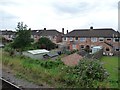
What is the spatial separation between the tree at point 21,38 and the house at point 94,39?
17.7 m

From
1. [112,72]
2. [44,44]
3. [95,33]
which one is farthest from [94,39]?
[112,72]

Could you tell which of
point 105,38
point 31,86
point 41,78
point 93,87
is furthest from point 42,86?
point 105,38

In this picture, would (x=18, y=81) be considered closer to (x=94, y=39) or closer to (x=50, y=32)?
(x=94, y=39)

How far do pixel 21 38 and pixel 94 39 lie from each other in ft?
67.9

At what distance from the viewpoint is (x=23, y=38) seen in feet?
113

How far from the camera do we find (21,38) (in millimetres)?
34344

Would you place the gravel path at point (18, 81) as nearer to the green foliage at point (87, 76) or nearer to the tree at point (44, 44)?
the green foliage at point (87, 76)

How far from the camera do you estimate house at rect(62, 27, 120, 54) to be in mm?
45403

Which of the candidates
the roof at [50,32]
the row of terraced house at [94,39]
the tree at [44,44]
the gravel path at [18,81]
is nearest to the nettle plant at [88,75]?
the gravel path at [18,81]

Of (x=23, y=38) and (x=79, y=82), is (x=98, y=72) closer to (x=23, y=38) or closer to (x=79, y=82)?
(x=79, y=82)

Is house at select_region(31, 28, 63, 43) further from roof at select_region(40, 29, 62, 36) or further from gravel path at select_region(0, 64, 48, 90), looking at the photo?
gravel path at select_region(0, 64, 48, 90)

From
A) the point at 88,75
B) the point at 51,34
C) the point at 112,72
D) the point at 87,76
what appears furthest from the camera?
the point at 51,34

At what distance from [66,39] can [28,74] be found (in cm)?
3740

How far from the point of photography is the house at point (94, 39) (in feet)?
149
